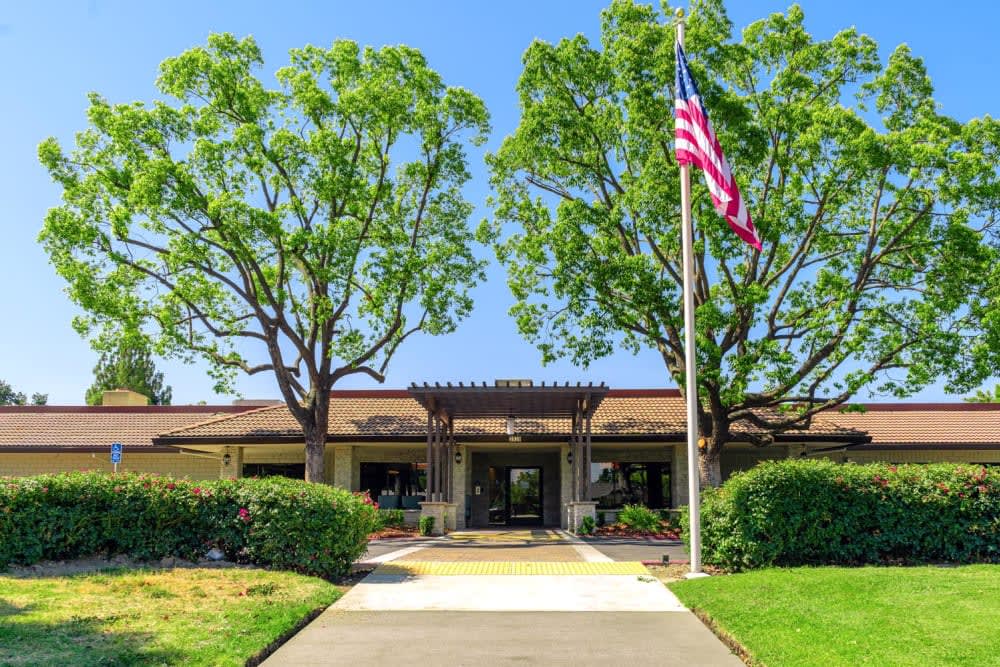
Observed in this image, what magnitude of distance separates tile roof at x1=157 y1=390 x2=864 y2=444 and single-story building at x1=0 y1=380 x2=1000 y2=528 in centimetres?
6

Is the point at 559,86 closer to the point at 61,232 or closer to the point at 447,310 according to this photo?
the point at 447,310

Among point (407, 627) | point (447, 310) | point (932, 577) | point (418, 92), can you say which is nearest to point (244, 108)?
point (418, 92)

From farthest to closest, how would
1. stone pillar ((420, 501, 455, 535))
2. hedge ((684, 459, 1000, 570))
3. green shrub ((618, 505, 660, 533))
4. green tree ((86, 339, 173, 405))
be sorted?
green tree ((86, 339, 173, 405))
stone pillar ((420, 501, 455, 535))
green shrub ((618, 505, 660, 533))
hedge ((684, 459, 1000, 570))

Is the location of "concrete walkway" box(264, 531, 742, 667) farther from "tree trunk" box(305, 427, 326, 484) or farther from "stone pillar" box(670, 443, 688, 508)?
"stone pillar" box(670, 443, 688, 508)

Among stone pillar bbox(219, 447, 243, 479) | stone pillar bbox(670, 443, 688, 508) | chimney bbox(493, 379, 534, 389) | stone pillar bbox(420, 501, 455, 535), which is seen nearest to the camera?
chimney bbox(493, 379, 534, 389)

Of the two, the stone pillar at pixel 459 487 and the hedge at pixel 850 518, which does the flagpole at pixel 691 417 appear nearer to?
the hedge at pixel 850 518

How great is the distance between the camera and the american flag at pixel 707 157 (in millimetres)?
13172

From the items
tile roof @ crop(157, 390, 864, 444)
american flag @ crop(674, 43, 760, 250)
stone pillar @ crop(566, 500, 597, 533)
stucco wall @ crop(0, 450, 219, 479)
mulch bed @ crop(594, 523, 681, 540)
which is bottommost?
mulch bed @ crop(594, 523, 681, 540)

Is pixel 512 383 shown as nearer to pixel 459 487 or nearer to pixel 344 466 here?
pixel 459 487

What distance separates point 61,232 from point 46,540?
1404 cm

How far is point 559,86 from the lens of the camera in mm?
24016

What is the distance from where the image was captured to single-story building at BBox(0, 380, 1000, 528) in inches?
1088

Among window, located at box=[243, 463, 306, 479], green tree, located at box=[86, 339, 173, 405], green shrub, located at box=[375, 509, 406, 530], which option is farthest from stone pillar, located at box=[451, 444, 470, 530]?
green tree, located at box=[86, 339, 173, 405]

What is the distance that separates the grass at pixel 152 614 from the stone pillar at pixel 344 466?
16.9 metres
